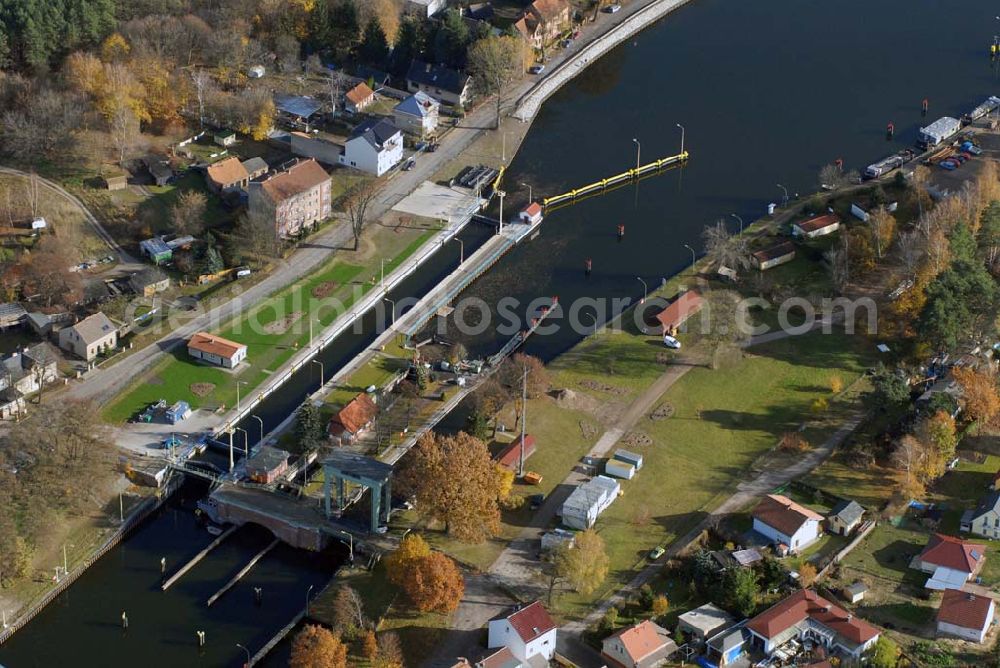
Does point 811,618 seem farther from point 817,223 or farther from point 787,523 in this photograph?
point 817,223

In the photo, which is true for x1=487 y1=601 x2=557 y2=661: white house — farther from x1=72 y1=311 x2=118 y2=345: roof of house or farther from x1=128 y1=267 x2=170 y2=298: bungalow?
x1=128 y1=267 x2=170 y2=298: bungalow

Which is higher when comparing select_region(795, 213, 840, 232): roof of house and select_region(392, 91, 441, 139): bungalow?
select_region(392, 91, 441, 139): bungalow

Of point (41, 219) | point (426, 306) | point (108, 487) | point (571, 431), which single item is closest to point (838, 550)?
point (571, 431)

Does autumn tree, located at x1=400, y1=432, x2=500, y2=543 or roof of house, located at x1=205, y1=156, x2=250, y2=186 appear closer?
autumn tree, located at x1=400, y1=432, x2=500, y2=543

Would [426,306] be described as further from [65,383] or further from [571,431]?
[65,383]

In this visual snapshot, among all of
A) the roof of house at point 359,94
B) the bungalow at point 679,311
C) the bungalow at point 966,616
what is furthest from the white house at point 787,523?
the roof of house at point 359,94

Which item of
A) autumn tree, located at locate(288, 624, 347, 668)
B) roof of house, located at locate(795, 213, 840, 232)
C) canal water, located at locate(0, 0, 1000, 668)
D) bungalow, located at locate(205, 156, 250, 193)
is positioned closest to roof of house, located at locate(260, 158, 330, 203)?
bungalow, located at locate(205, 156, 250, 193)

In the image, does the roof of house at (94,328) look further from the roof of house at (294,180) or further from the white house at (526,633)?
the white house at (526,633)
